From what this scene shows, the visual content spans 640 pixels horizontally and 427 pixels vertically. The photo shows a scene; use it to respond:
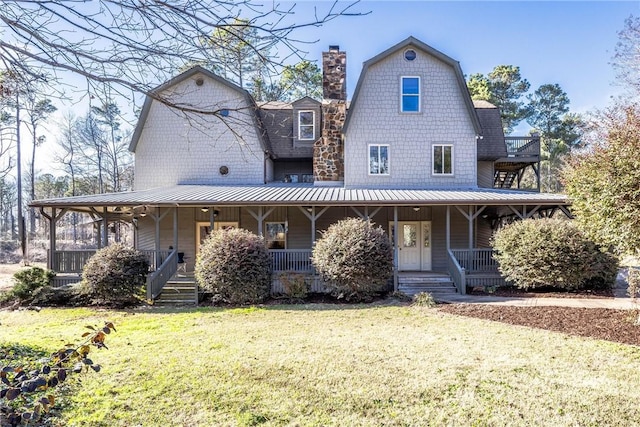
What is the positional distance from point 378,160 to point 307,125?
13.0 ft

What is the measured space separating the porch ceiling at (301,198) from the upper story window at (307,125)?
3854 mm

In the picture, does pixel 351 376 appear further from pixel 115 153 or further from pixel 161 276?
pixel 115 153

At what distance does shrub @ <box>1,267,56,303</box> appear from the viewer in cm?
1109

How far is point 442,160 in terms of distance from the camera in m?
15.3

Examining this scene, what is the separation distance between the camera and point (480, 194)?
13625mm

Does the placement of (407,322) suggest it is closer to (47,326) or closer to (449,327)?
(449,327)

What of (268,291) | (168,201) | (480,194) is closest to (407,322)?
(268,291)

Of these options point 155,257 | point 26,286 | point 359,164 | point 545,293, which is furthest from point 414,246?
point 26,286

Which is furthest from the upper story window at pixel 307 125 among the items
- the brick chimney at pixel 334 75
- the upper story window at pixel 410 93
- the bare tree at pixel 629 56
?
the bare tree at pixel 629 56

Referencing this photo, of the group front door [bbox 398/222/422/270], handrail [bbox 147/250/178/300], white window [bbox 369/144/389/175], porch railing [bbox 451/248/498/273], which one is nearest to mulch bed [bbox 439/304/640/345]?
porch railing [bbox 451/248/498/273]

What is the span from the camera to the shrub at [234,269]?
1052 cm

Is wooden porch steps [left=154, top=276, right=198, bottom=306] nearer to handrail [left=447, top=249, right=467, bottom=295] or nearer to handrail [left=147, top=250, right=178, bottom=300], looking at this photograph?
handrail [left=147, top=250, right=178, bottom=300]

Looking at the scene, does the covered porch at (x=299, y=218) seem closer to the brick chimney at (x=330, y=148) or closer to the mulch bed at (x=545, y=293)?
the mulch bed at (x=545, y=293)

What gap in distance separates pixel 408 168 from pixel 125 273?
11.0 m
